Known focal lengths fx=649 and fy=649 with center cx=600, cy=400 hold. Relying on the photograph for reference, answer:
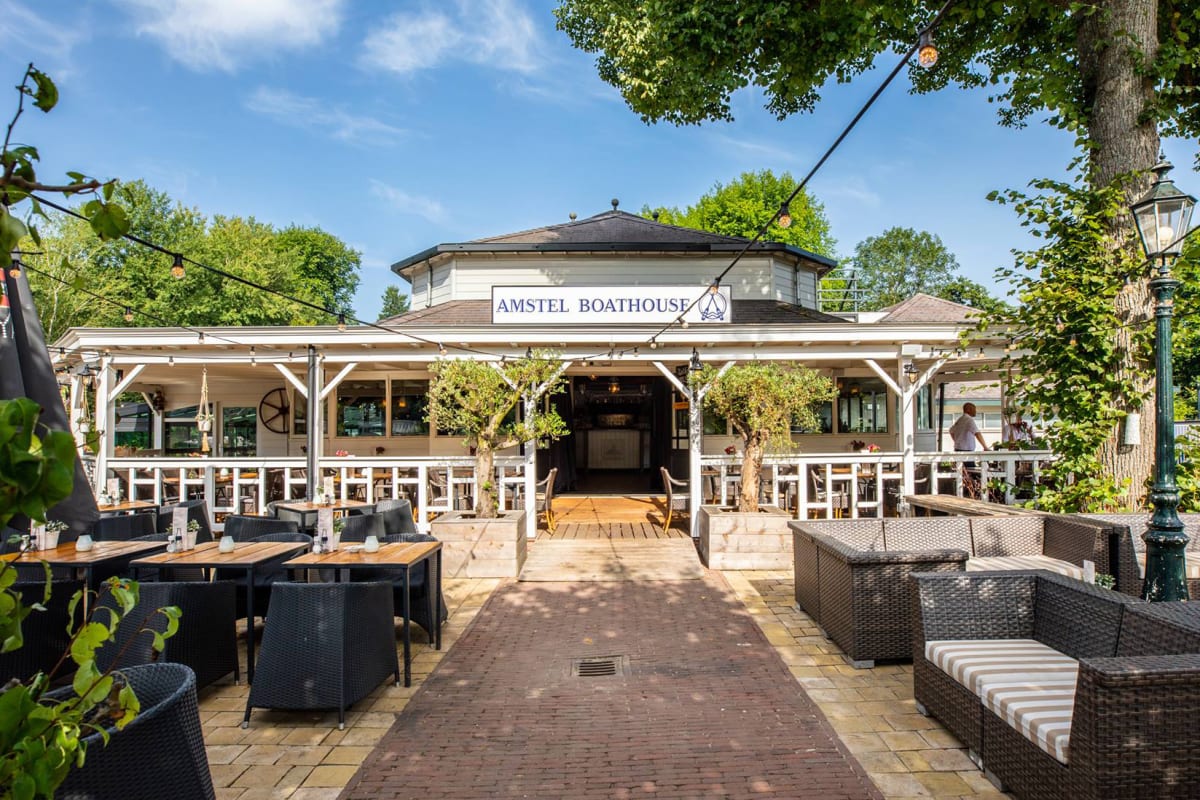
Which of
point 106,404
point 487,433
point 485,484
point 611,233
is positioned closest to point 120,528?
point 485,484

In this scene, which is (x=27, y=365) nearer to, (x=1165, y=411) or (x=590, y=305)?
(x=1165, y=411)

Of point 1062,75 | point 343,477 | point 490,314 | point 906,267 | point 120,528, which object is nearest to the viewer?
point 120,528

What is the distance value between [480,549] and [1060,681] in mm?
5354

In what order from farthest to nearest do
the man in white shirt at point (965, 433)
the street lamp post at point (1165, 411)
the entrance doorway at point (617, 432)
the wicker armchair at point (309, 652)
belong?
the entrance doorway at point (617, 432) → the man in white shirt at point (965, 433) → the street lamp post at point (1165, 411) → the wicker armchair at point (309, 652)

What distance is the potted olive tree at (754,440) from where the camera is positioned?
7.37m

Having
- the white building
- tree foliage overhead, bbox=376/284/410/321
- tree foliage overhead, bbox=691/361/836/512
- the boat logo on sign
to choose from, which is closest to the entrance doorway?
the white building

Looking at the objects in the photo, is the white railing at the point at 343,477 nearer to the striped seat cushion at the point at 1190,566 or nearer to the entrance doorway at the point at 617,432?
the entrance doorway at the point at 617,432

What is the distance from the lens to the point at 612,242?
481 inches

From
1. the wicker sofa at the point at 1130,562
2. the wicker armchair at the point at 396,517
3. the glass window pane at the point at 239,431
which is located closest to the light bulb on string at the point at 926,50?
the wicker sofa at the point at 1130,562

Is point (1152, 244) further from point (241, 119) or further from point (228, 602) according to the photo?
point (241, 119)

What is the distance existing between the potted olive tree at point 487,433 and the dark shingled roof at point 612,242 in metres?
4.34

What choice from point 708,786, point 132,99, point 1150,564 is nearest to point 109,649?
point 708,786

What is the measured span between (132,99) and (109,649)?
1033cm

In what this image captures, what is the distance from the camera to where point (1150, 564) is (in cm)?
404
